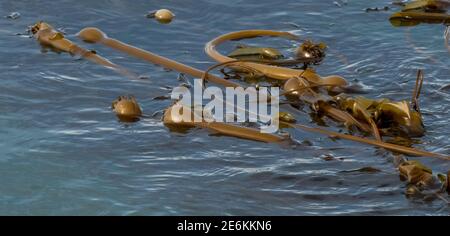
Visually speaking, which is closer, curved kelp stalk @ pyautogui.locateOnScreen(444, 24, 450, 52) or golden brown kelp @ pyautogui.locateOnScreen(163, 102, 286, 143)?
golden brown kelp @ pyautogui.locateOnScreen(163, 102, 286, 143)

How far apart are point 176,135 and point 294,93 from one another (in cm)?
75

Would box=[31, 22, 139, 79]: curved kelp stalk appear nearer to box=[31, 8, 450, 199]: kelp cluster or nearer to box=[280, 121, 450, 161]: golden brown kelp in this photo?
box=[31, 8, 450, 199]: kelp cluster

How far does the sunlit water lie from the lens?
4.21 meters

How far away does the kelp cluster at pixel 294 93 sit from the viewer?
4766mm

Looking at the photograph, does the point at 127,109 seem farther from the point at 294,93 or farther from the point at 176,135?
the point at 294,93

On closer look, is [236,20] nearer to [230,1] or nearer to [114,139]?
[230,1]

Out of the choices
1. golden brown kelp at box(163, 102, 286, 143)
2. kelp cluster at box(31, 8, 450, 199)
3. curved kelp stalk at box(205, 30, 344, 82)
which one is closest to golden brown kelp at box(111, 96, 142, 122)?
kelp cluster at box(31, 8, 450, 199)

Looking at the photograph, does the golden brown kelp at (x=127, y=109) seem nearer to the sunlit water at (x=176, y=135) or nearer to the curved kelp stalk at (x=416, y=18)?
the sunlit water at (x=176, y=135)

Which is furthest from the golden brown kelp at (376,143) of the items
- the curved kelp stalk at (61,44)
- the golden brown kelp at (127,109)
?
the curved kelp stalk at (61,44)

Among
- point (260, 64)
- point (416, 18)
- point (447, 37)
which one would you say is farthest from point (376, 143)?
point (416, 18)

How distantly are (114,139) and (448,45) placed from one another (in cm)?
236

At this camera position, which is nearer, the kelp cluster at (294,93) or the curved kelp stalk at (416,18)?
the kelp cluster at (294,93)

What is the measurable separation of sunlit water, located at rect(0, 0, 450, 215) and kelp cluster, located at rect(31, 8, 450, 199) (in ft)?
0.19

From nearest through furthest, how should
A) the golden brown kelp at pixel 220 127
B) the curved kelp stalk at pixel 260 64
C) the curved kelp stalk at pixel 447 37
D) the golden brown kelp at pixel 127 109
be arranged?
the golden brown kelp at pixel 220 127
the golden brown kelp at pixel 127 109
the curved kelp stalk at pixel 260 64
the curved kelp stalk at pixel 447 37
